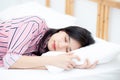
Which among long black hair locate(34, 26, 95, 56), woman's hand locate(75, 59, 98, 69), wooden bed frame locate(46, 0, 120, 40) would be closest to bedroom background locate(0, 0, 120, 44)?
wooden bed frame locate(46, 0, 120, 40)

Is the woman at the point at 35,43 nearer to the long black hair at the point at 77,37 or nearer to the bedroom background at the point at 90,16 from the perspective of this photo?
the long black hair at the point at 77,37

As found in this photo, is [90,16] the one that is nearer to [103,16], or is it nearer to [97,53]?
[103,16]

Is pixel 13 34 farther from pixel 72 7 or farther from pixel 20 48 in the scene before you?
pixel 72 7

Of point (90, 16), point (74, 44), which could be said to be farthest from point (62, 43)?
point (90, 16)

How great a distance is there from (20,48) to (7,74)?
146 mm

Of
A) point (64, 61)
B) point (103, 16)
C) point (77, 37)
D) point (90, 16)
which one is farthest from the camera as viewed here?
point (90, 16)

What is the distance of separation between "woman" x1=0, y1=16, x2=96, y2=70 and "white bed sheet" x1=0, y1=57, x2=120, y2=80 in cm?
3

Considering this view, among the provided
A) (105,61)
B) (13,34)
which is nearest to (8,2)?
(13,34)

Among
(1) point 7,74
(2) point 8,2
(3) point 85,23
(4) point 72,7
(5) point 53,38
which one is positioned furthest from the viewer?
(2) point 8,2

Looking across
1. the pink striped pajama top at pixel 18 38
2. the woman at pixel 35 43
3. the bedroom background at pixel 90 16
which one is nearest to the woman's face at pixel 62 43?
the woman at pixel 35 43

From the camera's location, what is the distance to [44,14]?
1.85 metres

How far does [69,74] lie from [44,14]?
0.84 meters

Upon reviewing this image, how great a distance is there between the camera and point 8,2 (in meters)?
2.88

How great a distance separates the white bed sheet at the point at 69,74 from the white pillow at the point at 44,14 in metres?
0.57
